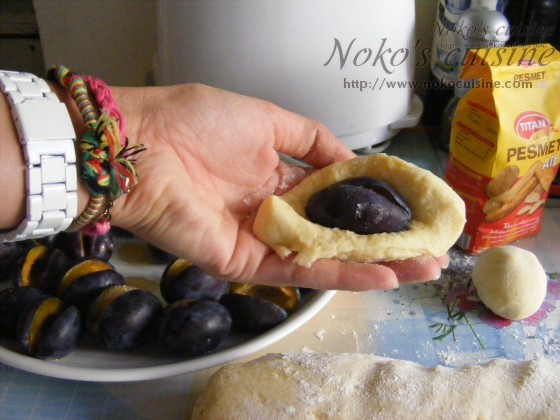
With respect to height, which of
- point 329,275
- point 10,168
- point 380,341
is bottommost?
point 380,341

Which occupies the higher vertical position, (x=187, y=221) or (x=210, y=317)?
(x=187, y=221)

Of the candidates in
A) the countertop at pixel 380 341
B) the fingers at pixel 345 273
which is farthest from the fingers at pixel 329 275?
the countertop at pixel 380 341

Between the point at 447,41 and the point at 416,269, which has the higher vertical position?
the point at 447,41

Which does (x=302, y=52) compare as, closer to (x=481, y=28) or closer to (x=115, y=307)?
(x=481, y=28)

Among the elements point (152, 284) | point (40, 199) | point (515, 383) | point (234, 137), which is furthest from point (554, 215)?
point (40, 199)

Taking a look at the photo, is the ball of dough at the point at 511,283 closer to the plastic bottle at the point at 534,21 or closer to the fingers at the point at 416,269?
the fingers at the point at 416,269

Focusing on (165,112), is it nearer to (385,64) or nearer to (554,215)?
(385,64)

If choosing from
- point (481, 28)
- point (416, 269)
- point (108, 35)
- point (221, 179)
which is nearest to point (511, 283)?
point (416, 269)

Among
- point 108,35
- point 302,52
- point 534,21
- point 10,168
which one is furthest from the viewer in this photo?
point 108,35
